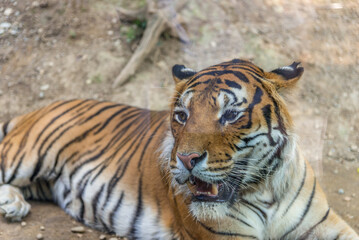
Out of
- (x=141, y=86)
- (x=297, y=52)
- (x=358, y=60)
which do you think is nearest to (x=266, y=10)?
(x=297, y=52)

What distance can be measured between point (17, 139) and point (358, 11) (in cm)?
245

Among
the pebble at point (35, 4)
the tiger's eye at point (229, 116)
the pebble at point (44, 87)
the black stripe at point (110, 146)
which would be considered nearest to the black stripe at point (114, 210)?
the black stripe at point (110, 146)

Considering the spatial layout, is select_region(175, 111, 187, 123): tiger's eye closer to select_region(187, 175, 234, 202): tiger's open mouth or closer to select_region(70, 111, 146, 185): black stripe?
select_region(187, 175, 234, 202): tiger's open mouth

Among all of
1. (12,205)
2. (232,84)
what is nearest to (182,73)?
(232,84)

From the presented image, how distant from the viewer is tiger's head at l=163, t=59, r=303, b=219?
193cm

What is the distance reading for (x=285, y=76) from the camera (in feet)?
7.09

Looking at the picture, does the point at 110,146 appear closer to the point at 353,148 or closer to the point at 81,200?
the point at 81,200

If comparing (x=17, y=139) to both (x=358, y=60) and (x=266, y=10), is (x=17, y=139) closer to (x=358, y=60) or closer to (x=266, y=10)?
(x=266, y=10)

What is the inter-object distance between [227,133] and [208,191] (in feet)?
0.89

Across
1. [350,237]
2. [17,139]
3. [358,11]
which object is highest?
[358,11]

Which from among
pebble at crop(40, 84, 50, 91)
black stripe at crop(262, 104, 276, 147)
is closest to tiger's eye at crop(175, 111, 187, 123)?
black stripe at crop(262, 104, 276, 147)

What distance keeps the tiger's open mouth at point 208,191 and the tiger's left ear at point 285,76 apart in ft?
1.74

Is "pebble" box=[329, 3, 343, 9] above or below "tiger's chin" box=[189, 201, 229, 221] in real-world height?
above

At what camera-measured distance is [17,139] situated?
10.5 ft
